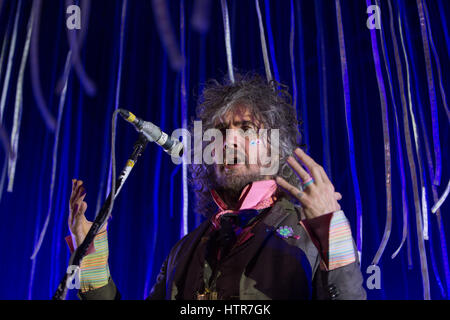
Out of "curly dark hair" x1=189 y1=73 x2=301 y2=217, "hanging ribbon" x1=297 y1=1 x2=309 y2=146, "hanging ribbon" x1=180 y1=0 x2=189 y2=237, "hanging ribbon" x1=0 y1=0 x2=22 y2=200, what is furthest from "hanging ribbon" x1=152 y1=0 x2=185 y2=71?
"curly dark hair" x1=189 y1=73 x2=301 y2=217

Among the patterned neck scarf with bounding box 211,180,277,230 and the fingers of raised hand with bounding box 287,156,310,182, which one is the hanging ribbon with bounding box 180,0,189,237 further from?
the fingers of raised hand with bounding box 287,156,310,182

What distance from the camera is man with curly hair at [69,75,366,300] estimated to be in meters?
1.08

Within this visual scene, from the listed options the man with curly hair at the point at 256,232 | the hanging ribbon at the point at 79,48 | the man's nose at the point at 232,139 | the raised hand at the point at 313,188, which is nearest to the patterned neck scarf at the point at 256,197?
the man with curly hair at the point at 256,232

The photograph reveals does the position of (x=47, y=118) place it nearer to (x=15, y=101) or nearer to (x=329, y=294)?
(x=15, y=101)

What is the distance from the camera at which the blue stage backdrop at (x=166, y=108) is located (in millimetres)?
Result: 3189

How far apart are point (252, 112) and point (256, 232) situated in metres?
0.79

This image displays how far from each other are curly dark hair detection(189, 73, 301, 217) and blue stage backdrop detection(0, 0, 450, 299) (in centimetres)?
64

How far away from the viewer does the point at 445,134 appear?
10.4ft

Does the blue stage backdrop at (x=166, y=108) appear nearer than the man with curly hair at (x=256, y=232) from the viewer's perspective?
No

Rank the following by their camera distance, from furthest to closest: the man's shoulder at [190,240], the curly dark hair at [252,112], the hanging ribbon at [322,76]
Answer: the hanging ribbon at [322,76] < the curly dark hair at [252,112] < the man's shoulder at [190,240]

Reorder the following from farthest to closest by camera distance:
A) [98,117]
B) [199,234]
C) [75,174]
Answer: [98,117] < [75,174] < [199,234]

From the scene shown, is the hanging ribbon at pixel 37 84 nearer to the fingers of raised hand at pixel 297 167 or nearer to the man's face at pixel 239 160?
the man's face at pixel 239 160

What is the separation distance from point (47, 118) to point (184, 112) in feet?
4.72
